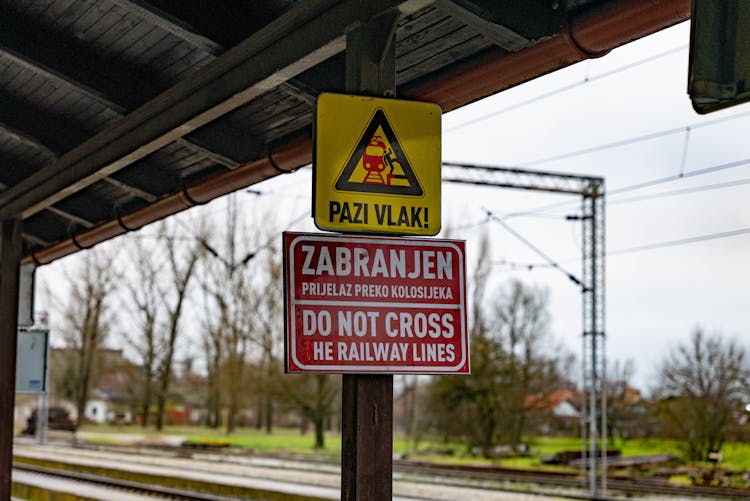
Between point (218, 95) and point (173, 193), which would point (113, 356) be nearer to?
point (173, 193)

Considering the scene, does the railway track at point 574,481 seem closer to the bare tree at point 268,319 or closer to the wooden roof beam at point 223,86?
the bare tree at point 268,319

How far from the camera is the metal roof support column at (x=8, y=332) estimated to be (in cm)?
1029

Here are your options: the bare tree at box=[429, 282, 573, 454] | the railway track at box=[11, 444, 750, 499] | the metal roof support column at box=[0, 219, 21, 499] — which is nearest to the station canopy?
the metal roof support column at box=[0, 219, 21, 499]

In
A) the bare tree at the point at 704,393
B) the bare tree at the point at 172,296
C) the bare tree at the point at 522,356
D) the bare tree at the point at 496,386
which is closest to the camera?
the bare tree at the point at 704,393

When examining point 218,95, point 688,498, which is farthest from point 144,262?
point 218,95

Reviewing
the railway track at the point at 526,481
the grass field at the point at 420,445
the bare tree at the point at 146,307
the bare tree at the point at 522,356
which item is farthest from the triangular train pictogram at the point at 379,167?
the bare tree at the point at 146,307

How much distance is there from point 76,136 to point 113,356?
47.8 meters

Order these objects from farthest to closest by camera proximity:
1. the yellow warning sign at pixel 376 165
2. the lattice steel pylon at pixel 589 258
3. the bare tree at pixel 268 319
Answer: the bare tree at pixel 268 319 → the lattice steel pylon at pixel 589 258 → the yellow warning sign at pixel 376 165

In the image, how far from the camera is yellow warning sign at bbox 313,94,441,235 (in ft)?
14.6

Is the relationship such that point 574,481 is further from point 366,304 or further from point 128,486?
point 366,304

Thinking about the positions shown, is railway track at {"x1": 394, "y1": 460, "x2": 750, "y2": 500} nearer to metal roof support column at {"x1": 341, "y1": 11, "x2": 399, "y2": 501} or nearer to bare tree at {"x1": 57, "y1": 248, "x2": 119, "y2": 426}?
metal roof support column at {"x1": 341, "y1": 11, "x2": 399, "y2": 501}

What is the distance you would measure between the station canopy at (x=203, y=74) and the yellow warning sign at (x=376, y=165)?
45 centimetres

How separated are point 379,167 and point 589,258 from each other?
22858mm

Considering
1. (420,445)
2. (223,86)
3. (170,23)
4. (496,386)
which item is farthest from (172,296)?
(223,86)
